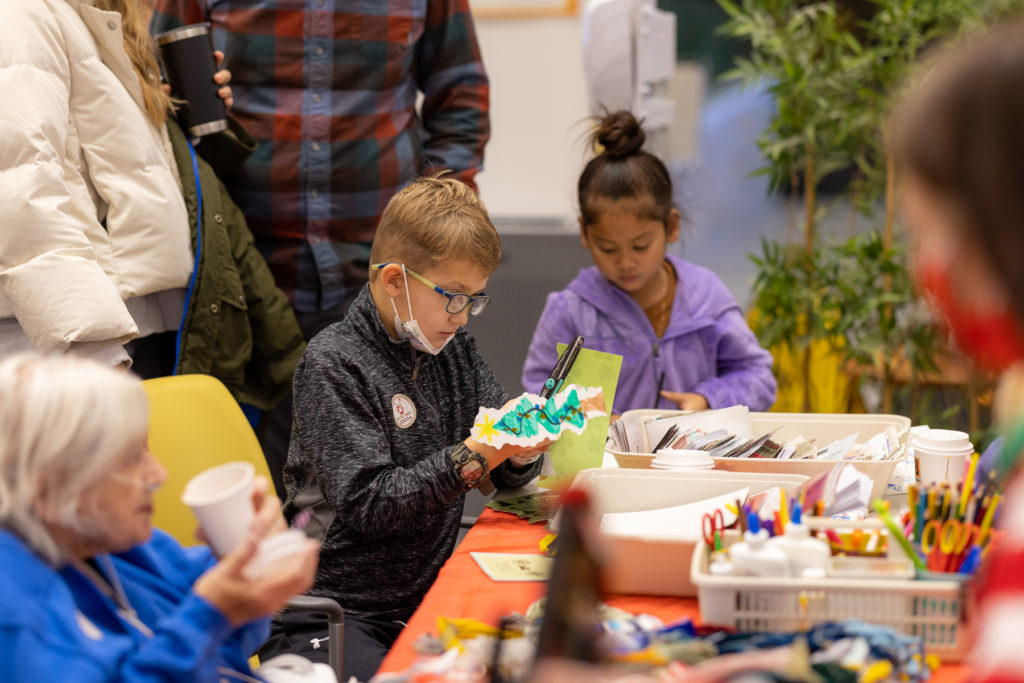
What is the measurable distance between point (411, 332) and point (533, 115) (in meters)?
2.58

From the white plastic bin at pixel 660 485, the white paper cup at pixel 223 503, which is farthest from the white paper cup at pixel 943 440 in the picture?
the white paper cup at pixel 223 503

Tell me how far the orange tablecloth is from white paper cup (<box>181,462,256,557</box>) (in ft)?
0.76

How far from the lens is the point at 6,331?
1908 mm

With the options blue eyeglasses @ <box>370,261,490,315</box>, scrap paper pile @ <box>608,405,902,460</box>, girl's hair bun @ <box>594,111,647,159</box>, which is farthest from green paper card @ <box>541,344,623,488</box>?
girl's hair bun @ <box>594,111,647,159</box>

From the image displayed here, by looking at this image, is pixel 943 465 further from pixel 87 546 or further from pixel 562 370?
pixel 87 546

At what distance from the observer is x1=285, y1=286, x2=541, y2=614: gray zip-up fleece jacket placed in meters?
1.70

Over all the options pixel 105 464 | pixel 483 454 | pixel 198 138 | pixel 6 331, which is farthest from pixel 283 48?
pixel 105 464

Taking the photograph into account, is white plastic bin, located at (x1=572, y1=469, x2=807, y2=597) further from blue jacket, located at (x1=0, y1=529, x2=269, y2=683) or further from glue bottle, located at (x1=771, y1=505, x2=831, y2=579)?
blue jacket, located at (x1=0, y1=529, x2=269, y2=683)

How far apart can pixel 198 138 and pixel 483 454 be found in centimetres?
118

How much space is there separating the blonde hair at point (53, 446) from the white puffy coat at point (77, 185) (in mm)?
838

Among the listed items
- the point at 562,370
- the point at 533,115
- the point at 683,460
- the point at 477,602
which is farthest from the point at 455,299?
the point at 533,115

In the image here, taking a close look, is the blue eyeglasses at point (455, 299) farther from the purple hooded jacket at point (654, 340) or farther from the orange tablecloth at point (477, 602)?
the purple hooded jacket at point (654, 340)

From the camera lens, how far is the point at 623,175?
2402 millimetres

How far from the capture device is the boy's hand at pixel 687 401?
2230 mm
